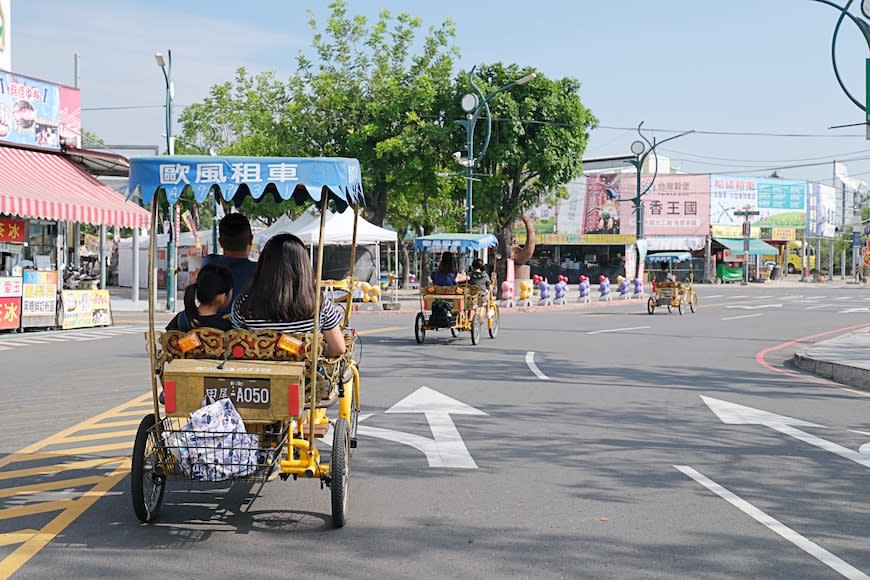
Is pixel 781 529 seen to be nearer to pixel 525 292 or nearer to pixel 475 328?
pixel 475 328

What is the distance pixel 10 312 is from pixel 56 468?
45.8ft

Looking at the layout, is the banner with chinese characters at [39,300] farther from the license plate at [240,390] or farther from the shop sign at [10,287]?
the license plate at [240,390]

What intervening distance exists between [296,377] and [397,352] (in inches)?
433

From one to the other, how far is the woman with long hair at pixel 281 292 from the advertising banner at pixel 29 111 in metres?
18.2

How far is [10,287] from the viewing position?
19.7 m

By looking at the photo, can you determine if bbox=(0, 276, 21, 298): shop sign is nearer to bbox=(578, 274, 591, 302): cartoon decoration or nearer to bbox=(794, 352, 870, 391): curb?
bbox=(794, 352, 870, 391): curb

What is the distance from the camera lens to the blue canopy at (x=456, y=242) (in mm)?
20156

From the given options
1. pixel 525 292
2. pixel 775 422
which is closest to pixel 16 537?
pixel 775 422

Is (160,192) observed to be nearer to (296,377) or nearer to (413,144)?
(296,377)

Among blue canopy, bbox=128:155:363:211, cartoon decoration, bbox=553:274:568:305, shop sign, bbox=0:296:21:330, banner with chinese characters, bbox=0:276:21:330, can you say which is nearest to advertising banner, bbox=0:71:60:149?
banner with chinese characters, bbox=0:276:21:330

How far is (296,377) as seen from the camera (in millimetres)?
5605

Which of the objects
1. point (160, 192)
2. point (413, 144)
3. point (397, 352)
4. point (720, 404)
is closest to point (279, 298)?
point (160, 192)

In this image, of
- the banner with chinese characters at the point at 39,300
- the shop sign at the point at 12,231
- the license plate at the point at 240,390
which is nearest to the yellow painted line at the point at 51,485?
the license plate at the point at 240,390

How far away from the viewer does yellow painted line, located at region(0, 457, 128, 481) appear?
23.1ft
